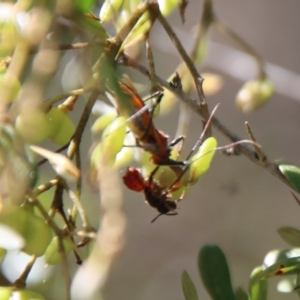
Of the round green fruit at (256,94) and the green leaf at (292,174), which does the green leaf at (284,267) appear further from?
the round green fruit at (256,94)

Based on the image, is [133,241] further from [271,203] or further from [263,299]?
[263,299]

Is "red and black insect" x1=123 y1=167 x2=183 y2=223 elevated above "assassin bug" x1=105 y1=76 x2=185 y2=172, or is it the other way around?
"assassin bug" x1=105 y1=76 x2=185 y2=172

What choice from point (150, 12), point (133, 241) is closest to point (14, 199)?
point (150, 12)

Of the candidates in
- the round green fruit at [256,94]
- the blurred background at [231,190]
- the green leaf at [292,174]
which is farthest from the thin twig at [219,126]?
the blurred background at [231,190]

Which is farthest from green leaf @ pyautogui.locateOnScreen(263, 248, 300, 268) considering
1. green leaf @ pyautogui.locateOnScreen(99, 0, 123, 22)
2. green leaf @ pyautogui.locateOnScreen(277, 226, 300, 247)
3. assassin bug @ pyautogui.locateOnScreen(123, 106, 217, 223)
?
green leaf @ pyautogui.locateOnScreen(99, 0, 123, 22)

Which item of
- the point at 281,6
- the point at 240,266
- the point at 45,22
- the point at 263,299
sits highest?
the point at 45,22

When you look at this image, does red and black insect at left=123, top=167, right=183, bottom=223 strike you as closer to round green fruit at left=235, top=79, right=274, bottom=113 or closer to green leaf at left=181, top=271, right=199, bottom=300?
green leaf at left=181, top=271, right=199, bottom=300
